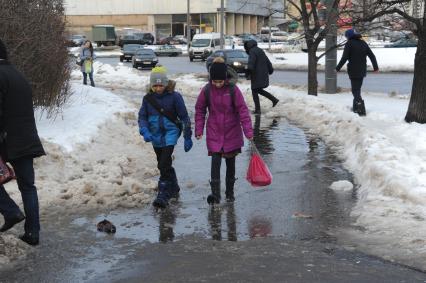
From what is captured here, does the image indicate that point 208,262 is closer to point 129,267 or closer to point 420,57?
point 129,267

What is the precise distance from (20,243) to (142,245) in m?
1.05

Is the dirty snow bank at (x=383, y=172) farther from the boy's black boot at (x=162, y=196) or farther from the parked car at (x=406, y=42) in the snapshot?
the parked car at (x=406, y=42)

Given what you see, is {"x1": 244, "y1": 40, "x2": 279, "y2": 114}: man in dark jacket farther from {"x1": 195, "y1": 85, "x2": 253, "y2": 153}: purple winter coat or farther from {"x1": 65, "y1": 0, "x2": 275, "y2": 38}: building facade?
{"x1": 65, "y1": 0, "x2": 275, "y2": 38}: building facade

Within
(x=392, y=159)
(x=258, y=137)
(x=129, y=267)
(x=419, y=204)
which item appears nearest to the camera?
(x=129, y=267)

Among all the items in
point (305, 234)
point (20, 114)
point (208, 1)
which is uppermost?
point (208, 1)

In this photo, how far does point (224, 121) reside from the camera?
6.76m

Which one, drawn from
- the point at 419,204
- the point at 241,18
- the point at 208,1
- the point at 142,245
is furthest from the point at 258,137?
the point at 241,18

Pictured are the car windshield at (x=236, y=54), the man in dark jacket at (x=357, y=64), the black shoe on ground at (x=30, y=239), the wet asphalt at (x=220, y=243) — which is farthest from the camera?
the car windshield at (x=236, y=54)

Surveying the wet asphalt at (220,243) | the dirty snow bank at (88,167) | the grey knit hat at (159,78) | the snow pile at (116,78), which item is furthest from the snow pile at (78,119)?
the snow pile at (116,78)

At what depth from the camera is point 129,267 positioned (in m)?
4.84

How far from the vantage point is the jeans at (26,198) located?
17.5 ft

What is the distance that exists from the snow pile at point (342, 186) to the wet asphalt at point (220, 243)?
100 millimetres

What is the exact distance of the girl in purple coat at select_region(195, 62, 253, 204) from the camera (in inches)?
265

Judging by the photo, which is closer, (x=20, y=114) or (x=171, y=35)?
(x=20, y=114)
